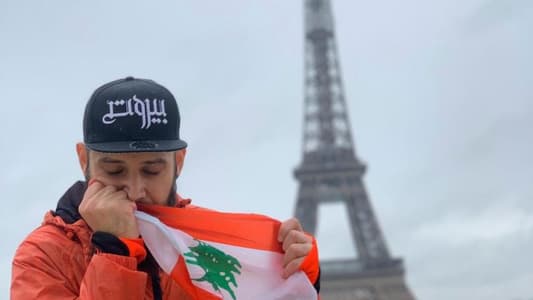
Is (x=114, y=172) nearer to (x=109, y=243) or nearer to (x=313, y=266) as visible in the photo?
(x=109, y=243)

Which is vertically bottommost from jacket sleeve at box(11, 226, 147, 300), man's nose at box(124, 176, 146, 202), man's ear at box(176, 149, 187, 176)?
jacket sleeve at box(11, 226, 147, 300)

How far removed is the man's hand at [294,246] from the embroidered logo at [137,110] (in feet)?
1.99

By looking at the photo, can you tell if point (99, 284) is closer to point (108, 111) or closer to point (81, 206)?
point (81, 206)

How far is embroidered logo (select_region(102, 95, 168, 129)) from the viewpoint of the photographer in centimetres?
257

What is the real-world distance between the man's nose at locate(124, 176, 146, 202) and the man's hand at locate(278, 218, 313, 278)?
0.54 m

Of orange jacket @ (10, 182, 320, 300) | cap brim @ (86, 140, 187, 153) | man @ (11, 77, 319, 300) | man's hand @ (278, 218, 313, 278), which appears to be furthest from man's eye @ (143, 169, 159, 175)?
man's hand @ (278, 218, 313, 278)

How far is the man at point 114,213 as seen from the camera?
241 cm

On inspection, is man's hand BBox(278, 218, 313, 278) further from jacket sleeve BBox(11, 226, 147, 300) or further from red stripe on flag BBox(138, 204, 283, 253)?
jacket sleeve BBox(11, 226, 147, 300)

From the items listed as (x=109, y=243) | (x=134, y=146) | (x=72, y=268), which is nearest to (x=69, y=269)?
(x=72, y=268)

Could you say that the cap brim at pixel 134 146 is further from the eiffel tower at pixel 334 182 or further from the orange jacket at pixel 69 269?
the eiffel tower at pixel 334 182

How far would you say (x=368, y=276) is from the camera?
46719 mm

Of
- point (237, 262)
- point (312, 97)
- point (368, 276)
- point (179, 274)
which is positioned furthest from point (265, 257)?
point (312, 97)

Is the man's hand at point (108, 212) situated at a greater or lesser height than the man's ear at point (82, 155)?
lesser

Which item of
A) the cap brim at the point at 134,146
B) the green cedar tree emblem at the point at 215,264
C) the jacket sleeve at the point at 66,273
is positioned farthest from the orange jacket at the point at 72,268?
the cap brim at the point at 134,146
